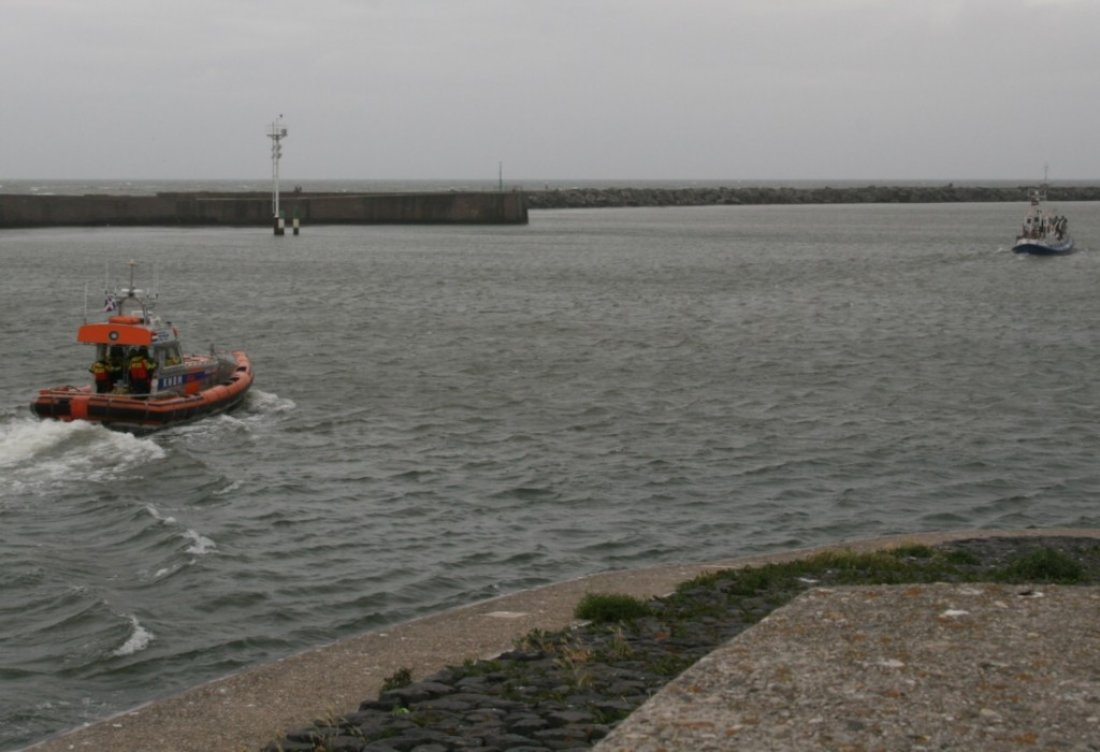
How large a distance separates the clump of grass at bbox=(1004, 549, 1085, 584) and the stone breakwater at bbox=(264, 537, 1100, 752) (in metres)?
0.01

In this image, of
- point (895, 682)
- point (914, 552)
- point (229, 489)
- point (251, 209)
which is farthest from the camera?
point (251, 209)

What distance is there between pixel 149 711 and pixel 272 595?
4.45 meters

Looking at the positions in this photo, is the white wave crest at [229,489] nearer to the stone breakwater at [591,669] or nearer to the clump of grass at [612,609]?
the stone breakwater at [591,669]

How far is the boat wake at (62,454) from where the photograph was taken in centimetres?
2128

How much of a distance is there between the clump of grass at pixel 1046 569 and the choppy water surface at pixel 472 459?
15.4ft

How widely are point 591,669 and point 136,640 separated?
18.2 ft

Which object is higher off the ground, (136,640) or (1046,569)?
(1046,569)

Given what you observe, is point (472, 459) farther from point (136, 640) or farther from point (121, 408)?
point (136, 640)

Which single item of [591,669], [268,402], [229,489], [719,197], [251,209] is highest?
[719,197]

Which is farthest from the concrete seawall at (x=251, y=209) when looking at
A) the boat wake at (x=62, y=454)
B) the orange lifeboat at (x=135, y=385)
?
the boat wake at (x=62, y=454)

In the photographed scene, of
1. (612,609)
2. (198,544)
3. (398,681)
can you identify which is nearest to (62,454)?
(198,544)

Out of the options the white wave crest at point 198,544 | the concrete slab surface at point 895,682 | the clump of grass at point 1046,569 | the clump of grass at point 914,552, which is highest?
the concrete slab surface at point 895,682

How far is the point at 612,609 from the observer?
12844 millimetres

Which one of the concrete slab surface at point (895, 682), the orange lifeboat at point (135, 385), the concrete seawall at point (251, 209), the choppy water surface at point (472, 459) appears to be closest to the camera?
the concrete slab surface at point (895, 682)
